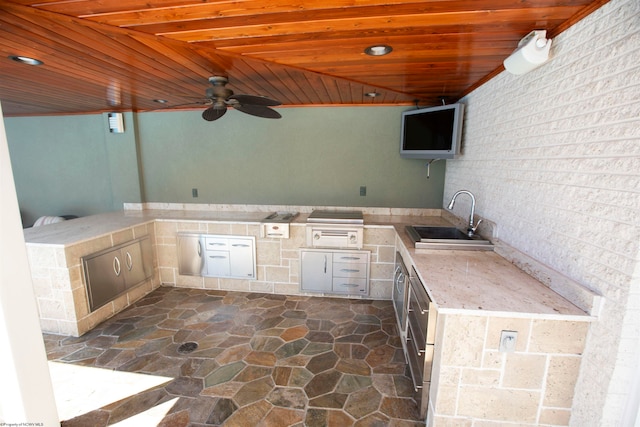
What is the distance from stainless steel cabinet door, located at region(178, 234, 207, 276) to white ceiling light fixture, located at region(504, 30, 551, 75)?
11.3ft

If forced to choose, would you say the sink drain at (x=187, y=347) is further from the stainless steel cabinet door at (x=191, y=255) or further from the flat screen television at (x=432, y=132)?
the flat screen television at (x=432, y=132)

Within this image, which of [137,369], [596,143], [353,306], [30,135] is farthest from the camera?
[30,135]

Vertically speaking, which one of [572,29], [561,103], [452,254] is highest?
[572,29]

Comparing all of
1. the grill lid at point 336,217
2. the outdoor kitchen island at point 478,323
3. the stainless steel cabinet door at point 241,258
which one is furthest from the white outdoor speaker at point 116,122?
the grill lid at point 336,217

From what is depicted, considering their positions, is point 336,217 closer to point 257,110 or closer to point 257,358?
point 257,110

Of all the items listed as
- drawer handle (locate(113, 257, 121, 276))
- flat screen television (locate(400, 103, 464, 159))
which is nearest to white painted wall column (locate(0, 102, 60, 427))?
drawer handle (locate(113, 257, 121, 276))

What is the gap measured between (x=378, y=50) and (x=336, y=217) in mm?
1876

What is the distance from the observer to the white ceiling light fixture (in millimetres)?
1572

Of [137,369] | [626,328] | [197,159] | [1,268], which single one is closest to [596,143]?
[626,328]

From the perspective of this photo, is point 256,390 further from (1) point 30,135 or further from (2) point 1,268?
(1) point 30,135

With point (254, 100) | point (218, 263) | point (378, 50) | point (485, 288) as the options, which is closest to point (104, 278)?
point (218, 263)

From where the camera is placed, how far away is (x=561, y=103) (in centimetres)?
153

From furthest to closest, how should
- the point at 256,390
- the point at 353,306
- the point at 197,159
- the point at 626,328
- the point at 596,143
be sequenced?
the point at 197,159 < the point at 353,306 < the point at 256,390 < the point at 596,143 < the point at 626,328

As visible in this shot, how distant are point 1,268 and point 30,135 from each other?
4548mm
